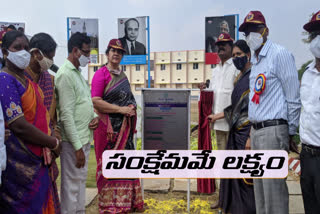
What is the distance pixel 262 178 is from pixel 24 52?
236 cm

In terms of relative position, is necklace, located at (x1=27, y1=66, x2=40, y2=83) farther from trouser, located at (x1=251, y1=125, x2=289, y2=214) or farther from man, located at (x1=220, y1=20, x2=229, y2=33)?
man, located at (x1=220, y1=20, x2=229, y2=33)

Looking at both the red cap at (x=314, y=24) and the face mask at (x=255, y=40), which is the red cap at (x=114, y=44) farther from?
the red cap at (x=314, y=24)

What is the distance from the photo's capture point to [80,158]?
9.22 ft

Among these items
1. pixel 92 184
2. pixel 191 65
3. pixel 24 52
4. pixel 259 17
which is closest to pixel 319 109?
pixel 259 17

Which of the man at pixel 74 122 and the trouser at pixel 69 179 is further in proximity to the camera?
the trouser at pixel 69 179

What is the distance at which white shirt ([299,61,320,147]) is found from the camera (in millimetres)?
2213

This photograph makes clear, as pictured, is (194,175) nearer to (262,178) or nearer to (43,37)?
(262,178)

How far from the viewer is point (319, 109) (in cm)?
220

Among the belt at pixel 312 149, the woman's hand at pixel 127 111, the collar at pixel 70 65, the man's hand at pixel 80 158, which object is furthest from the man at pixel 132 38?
the belt at pixel 312 149

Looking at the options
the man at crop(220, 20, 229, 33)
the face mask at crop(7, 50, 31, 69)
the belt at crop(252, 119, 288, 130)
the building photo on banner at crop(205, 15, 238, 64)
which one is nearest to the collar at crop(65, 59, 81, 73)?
the face mask at crop(7, 50, 31, 69)

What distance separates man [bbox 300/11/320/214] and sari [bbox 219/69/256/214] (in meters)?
0.91

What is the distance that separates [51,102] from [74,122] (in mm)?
329

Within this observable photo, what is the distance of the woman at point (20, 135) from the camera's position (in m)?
1.95

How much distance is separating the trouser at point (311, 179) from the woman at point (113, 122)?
209 cm
